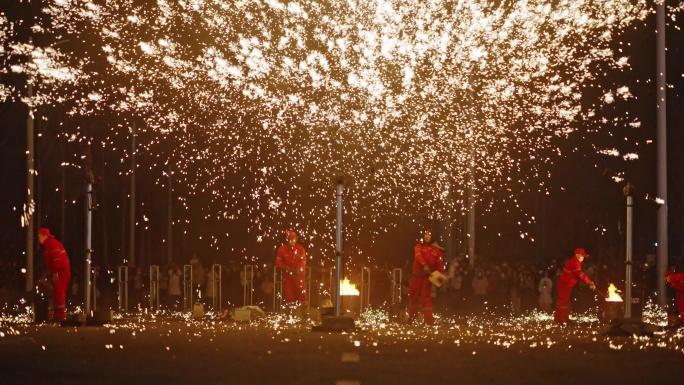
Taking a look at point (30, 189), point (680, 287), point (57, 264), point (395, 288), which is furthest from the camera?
point (30, 189)

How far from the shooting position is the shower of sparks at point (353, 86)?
80.2 ft

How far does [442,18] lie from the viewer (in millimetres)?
24766

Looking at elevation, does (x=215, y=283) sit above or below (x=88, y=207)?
below

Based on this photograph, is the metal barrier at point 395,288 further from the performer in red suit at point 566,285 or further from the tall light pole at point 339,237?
the tall light pole at point 339,237

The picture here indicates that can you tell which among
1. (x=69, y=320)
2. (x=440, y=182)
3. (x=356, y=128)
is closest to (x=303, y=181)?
(x=440, y=182)

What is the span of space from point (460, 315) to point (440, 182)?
19131 mm

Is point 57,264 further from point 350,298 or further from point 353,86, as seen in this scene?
point 353,86

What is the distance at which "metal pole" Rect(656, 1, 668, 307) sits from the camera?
32.8m

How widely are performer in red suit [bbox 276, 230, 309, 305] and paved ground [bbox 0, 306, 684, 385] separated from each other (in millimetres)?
5215

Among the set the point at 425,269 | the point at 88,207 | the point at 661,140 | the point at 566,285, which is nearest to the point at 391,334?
the point at 425,269

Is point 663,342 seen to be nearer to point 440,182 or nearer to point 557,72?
point 557,72

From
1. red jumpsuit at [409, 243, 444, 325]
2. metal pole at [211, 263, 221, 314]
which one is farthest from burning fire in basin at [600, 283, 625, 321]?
metal pole at [211, 263, 221, 314]

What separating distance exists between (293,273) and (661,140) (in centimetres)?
1191

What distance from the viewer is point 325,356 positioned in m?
14.4
